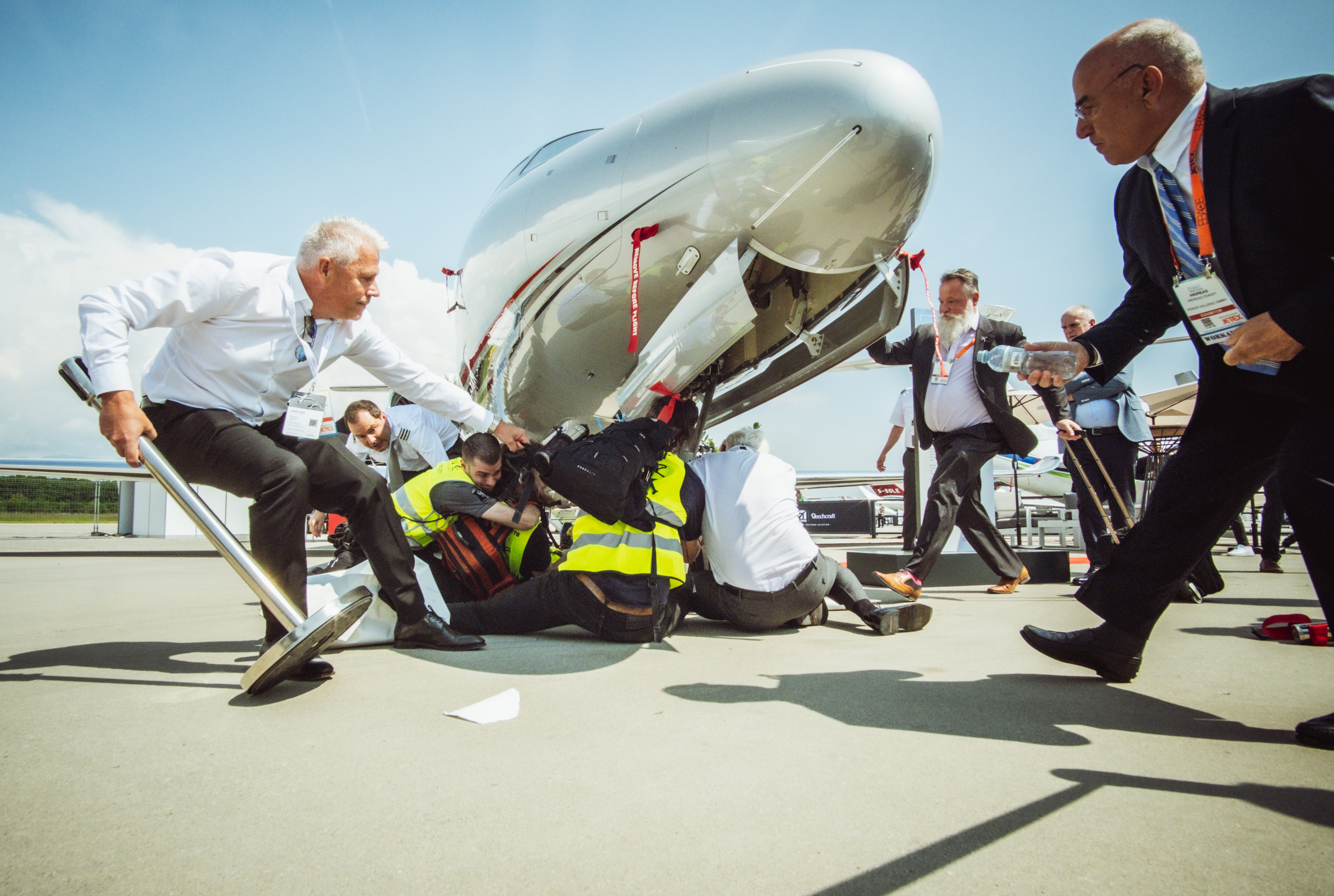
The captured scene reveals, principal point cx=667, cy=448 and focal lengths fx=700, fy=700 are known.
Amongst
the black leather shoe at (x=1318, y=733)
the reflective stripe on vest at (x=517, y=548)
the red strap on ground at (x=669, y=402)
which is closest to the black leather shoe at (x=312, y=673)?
the reflective stripe on vest at (x=517, y=548)

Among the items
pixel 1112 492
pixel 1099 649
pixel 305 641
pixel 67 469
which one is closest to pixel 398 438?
pixel 305 641

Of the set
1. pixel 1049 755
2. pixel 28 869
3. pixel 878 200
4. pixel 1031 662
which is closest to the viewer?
pixel 28 869

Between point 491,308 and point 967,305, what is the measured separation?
9.92ft

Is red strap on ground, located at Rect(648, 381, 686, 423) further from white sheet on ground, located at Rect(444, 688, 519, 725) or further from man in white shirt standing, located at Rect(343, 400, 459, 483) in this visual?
man in white shirt standing, located at Rect(343, 400, 459, 483)

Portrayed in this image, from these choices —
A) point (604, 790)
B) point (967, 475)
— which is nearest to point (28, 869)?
point (604, 790)

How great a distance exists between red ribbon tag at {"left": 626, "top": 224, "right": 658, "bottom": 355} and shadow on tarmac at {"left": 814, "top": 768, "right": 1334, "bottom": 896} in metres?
2.55

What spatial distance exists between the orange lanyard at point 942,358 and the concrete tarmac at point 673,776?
1.93m

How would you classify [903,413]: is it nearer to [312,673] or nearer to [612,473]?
[612,473]

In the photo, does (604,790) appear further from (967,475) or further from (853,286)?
(967,475)

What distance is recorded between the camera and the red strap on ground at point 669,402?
11.4ft

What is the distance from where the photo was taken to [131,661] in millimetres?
2680

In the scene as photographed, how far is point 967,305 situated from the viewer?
4.34m

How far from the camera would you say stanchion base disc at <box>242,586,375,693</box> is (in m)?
1.98

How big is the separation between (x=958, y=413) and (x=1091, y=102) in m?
2.42
